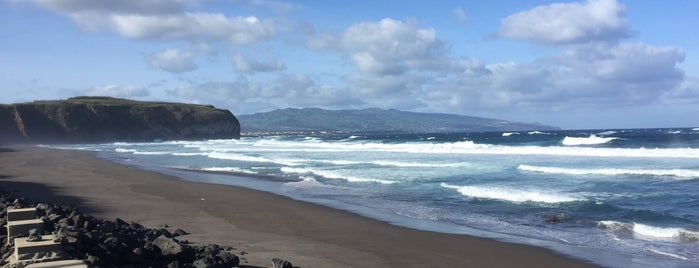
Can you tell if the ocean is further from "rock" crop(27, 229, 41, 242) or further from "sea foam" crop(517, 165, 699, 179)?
"rock" crop(27, 229, 41, 242)

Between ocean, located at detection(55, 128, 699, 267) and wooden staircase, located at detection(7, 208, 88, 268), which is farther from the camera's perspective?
ocean, located at detection(55, 128, 699, 267)

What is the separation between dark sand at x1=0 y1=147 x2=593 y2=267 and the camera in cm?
920

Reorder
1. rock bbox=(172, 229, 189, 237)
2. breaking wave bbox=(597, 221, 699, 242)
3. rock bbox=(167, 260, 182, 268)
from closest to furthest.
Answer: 1. rock bbox=(167, 260, 182, 268)
2. rock bbox=(172, 229, 189, 237)
3. breaking wave bbox=(597, 221, 699, 242)

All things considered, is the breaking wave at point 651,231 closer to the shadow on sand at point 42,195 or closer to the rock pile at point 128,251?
the rock pile at point 128,251

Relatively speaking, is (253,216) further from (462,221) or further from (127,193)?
(127,193)

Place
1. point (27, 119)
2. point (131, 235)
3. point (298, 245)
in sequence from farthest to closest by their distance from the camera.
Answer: point (27, 119) < point (298, 245) < point (131, 235)

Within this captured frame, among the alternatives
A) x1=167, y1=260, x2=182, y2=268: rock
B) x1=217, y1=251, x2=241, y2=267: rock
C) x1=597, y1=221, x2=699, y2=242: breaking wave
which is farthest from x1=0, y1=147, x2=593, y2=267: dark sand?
x1=597, y1=221, x2=699, y2=242: breaking wave

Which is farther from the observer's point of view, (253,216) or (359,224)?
(253,216)

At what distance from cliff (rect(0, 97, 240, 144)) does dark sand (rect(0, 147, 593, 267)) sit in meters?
86.8

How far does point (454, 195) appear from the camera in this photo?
57.9 ft

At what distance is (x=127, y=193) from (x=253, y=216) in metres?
6.44

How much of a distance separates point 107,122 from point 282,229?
10431 cm

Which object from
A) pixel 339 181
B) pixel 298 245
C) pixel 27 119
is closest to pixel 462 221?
pixel 298 245

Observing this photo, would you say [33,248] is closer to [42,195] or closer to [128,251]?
[128,251]
